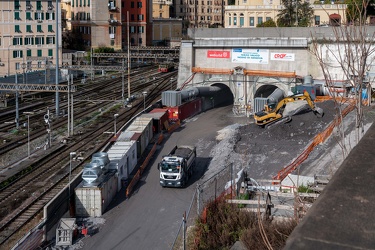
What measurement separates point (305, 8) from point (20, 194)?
156 ft

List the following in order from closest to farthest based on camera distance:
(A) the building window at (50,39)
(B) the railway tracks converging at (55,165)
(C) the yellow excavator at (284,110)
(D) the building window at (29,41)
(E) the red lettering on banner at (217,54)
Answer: (B) the railway tracks converging at (55,165) → (C) the yellow excavator at (284,110) → (E) the red lettering on banner at (217,54) → (D) the building window at (29,41) → (A) the building window at (50,39)

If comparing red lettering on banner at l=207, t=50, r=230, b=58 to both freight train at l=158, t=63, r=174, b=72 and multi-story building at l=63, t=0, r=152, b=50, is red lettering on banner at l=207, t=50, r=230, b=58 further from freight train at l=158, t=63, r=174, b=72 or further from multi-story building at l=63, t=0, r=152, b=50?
multi-story building at l=63, t=0, r=152, b=50

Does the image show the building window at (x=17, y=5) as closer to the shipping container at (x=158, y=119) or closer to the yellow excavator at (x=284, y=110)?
the shipping container at (x=158, y=119)

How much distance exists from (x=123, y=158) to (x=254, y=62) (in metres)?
23.4

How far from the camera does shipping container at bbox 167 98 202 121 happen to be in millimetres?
41875

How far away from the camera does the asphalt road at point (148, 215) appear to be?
20.5 meters

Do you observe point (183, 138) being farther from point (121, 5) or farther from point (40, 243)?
point (121, 5)

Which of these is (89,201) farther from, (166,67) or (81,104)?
(166,67)

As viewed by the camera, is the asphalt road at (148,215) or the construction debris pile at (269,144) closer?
the asphalt road at (148,215)

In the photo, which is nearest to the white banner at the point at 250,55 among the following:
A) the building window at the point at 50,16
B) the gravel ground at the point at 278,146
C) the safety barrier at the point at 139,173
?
the gravel ground at the point at 278,146

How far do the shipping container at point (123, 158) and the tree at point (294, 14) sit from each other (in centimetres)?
3974

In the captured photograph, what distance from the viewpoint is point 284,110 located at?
38.6m

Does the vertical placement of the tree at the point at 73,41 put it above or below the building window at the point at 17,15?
below

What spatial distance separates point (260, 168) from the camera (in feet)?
94.2
